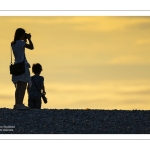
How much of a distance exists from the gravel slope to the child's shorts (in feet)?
2.39

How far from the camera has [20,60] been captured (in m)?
20.7

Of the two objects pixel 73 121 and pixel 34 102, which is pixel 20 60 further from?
pixel 73 121

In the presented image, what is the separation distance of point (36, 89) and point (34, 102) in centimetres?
36

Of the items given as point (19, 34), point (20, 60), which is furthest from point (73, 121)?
point (19, 34)

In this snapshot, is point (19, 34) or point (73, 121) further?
point (19, 34)

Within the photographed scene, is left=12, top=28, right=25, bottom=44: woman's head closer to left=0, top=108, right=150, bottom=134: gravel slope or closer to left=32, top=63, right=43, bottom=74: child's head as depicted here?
left=32, top=63, right=43, bottom=74: child's head

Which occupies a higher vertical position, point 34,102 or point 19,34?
point 19,34

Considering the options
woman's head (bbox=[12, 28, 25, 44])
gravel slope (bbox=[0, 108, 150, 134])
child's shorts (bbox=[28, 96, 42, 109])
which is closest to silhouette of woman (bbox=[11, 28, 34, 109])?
woman's head (bbox=[12, 28, 25, 44])

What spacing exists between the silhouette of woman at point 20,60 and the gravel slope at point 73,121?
0.37 m

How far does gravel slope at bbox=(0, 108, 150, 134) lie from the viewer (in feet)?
61.9

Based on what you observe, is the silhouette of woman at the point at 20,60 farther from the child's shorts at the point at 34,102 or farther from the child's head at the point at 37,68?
the child's shorts at the point at 34,102

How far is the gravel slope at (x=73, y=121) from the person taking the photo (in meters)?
18.9

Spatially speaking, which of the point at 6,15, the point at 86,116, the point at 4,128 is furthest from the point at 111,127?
the point at 6,15
